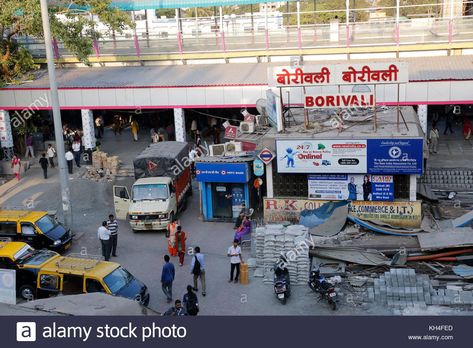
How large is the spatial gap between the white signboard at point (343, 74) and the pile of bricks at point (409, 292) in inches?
277

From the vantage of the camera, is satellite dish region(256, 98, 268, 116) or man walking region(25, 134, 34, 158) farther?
man walking region(25, 134, 34, 158)

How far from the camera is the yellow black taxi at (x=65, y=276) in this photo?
17.2 meters

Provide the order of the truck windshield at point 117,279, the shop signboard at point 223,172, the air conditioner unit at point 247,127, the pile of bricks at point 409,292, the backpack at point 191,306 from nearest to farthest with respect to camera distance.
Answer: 1. the backpack at point 191,306
2. the pile of bricks at point 409,292
3. the truck windshield at point 117,279
4. the shop signboard at point 223,172
5. the air conditioner unit at point 247,127

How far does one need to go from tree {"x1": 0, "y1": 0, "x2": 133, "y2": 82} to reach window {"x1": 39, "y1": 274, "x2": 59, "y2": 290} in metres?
13.0

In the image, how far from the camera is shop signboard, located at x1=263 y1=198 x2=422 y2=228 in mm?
22219

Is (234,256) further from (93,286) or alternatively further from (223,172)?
(223,172)

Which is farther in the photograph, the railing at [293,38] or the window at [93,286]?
the railing at [293,38]

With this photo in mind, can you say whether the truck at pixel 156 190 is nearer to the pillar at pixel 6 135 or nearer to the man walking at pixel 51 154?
the man walking at pixel 51 154

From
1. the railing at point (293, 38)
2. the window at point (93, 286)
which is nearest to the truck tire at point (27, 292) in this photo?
the window at point (93, 286)

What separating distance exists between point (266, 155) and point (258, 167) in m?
0.64

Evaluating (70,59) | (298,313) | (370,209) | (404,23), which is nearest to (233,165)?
(370,209)

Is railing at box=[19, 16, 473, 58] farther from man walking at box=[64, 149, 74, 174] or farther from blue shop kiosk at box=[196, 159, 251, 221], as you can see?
blue shop kiosk at box=[196, 159, 251, 221]

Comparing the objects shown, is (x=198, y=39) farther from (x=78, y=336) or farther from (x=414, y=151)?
(x=78, y=336)

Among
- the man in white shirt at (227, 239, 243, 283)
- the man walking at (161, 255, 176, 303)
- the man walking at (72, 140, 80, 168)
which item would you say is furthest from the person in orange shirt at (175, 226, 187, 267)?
the man walking at (72, 140, 80, 168)
